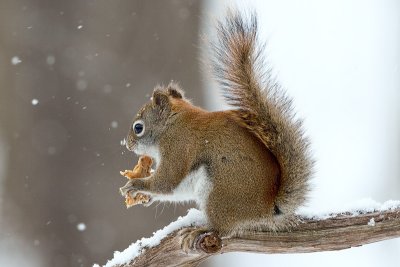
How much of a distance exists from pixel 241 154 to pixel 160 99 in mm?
392

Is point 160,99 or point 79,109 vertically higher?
point 79,109

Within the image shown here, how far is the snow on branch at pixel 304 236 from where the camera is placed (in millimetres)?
2070

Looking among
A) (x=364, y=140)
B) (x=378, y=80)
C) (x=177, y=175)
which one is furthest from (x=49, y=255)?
(x=378, y=80)

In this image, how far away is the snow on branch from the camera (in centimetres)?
207

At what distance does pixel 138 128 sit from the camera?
2.36 m

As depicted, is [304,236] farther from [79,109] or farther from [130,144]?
[79,109]

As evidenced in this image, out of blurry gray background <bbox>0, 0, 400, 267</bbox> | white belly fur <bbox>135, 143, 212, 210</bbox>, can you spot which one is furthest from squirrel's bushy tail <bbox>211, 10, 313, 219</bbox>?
blurry gray background <bbox>0, 0, 400, 267</bbox>

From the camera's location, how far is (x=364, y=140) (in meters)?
5.25

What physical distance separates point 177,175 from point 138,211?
1619 millimetres

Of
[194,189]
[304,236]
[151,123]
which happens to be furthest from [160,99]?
[304,236]

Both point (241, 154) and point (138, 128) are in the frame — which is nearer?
point (241, 154)

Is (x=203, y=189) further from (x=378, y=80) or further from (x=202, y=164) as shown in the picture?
(x=378, y=80)

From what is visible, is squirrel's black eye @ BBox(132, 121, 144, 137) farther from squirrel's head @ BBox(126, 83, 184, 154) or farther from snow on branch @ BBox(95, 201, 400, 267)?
snow on branch @ BBox(95, 201, 400, 267)

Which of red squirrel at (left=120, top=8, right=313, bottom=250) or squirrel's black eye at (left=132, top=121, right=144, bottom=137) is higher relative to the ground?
squirrel's black eye at (left=132, top=121, right=144, bottom=137)
